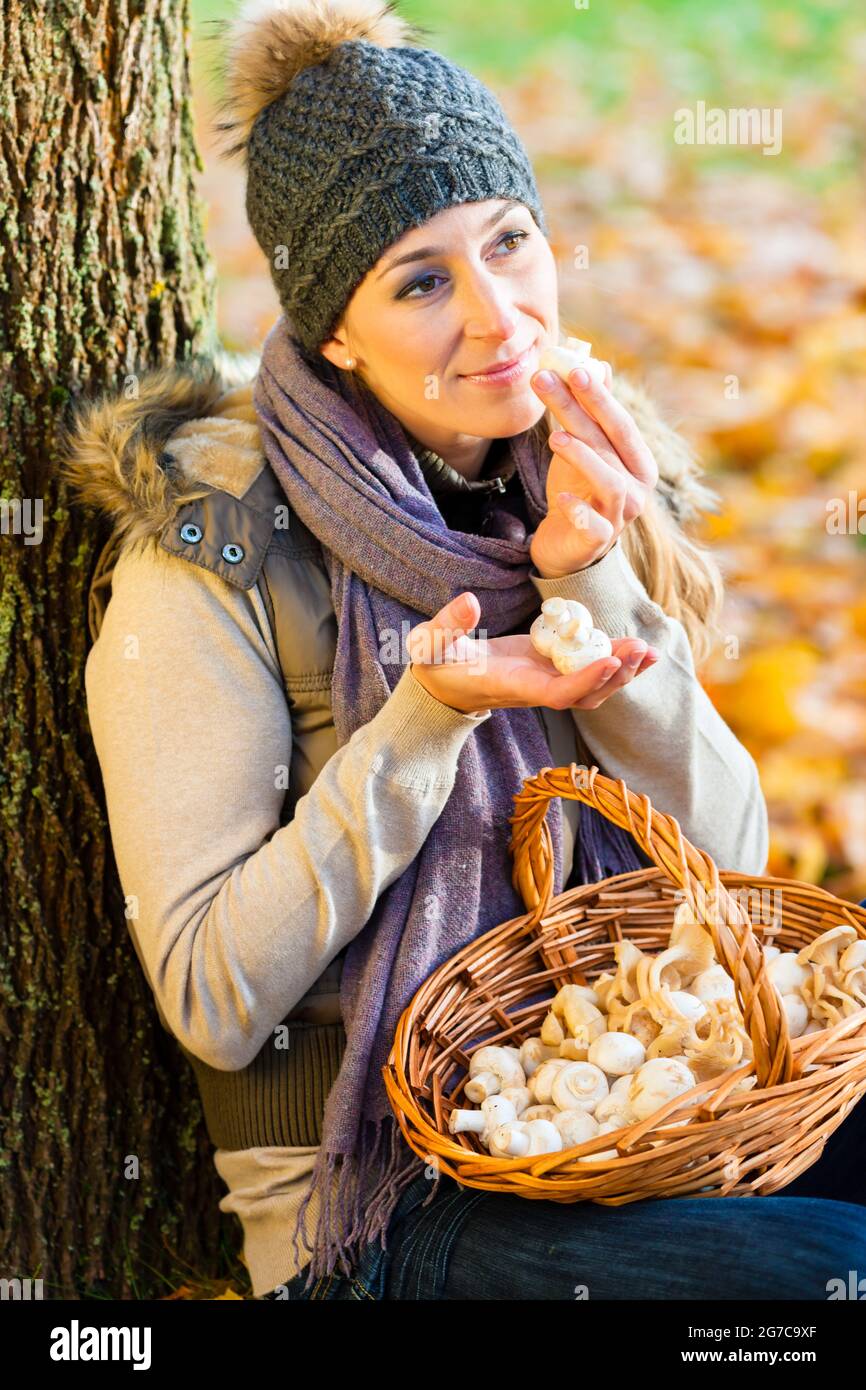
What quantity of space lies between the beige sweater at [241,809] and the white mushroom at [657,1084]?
360mm

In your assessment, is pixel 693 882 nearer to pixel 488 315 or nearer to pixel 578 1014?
pixel 578 1014

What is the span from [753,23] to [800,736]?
3516mm

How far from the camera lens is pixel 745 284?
4.28 metres

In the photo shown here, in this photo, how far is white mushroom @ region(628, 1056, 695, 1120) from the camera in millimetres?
1416

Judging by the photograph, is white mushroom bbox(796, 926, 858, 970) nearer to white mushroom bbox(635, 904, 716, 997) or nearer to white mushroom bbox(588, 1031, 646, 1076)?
white mushroom bbox(635, 904, 716, 997)

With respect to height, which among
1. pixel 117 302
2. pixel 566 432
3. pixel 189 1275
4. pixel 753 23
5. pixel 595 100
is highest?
pixel 753 23

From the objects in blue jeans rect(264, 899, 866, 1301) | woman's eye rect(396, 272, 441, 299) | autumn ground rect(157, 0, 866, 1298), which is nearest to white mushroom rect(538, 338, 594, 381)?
woman's eye rect(396, 272, 441, 299)

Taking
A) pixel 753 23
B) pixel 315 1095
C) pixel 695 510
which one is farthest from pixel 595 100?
pixel 315 1095

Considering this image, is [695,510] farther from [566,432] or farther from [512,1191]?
[512,1191]

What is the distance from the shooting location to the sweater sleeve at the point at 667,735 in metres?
1.69

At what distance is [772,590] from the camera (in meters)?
3.39

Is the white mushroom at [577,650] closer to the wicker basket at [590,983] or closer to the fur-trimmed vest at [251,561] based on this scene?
the wicker basket at [590,983]

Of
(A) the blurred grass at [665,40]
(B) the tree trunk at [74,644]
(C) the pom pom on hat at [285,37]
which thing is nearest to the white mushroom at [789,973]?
(B) the tree trunk at [74,644]

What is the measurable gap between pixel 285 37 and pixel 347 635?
0.73m
